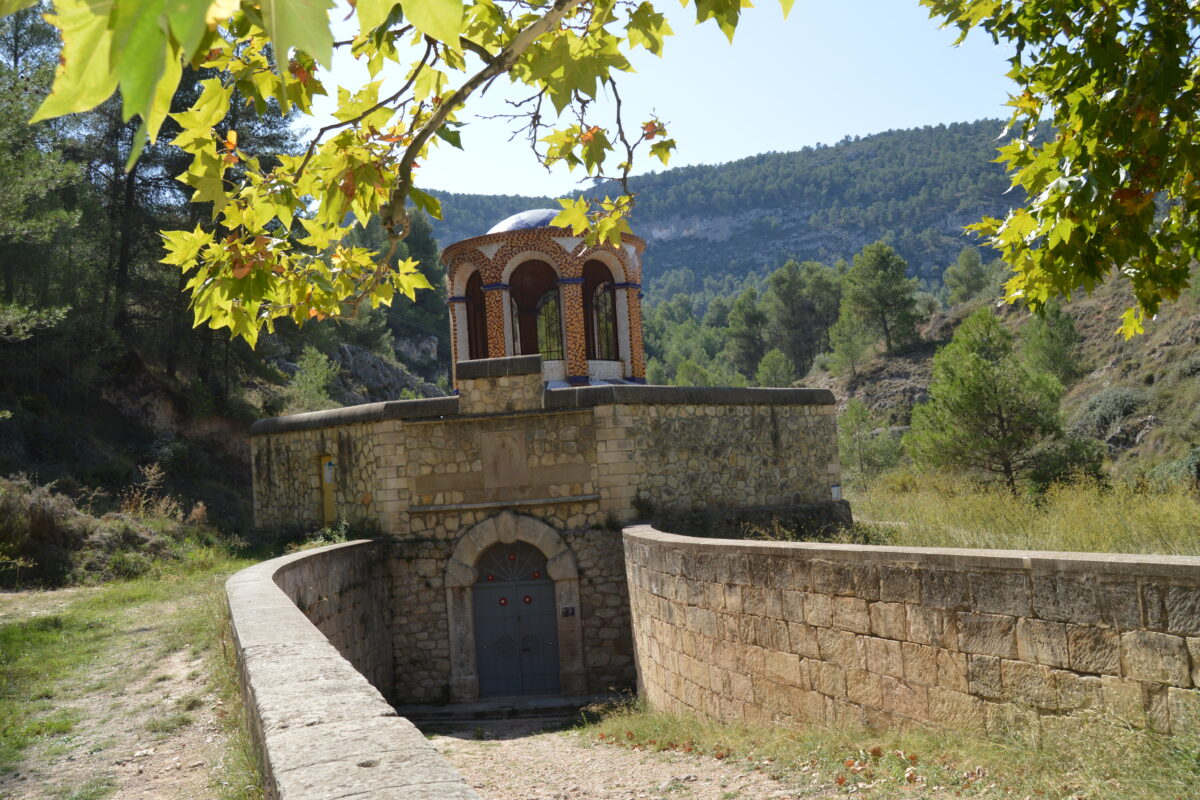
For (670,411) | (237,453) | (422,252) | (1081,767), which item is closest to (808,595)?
(1081,767)

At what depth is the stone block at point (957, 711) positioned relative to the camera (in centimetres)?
518

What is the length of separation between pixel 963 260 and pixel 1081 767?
66.6 meters

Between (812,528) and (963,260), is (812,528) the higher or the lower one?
the lower one

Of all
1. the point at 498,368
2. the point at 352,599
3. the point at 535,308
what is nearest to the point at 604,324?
the point at 535,308

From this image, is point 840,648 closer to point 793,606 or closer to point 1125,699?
point 793,606

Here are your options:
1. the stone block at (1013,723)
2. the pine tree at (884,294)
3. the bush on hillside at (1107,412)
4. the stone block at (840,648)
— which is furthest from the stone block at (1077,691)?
the pine tree at (884,294)

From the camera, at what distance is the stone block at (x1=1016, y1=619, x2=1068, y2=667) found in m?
4.67

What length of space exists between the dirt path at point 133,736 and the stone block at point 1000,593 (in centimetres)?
395

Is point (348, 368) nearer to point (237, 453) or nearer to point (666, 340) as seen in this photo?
point (237, 453)

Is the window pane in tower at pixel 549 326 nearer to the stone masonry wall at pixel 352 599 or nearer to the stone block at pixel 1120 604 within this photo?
the stone masonry wall at pixel 352 599

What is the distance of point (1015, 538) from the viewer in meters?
8.33

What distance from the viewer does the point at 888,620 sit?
580 centimetres

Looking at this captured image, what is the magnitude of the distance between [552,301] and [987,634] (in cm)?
1203

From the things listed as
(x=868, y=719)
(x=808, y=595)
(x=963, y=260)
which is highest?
(x=963, y=260)
